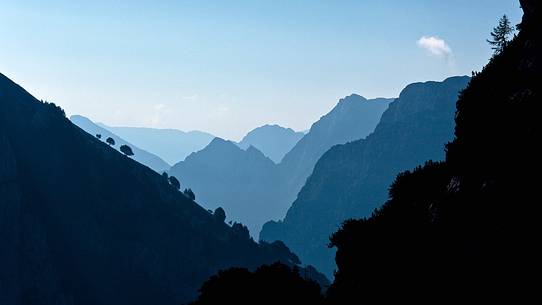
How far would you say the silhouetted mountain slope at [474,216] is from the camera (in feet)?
94.7

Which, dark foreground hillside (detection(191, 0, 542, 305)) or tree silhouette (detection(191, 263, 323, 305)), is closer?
dark foreground hillside (detection(191, 0, 542, 305))

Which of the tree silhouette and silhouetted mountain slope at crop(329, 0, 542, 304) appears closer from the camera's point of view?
silhouetted mountain slope at crop(329, 0, 542, 304)

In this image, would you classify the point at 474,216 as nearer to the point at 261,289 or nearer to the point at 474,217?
the point at 474,217

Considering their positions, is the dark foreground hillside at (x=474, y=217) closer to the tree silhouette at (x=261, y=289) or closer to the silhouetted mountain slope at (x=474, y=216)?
the silhouetted mountain slope at (x=474, y=216)

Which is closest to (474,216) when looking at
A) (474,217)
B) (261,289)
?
(474,217)

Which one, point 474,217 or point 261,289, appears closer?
point 474,217

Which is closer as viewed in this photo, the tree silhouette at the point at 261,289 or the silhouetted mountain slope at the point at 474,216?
the silhouetted mountain slope at the point at 474,216

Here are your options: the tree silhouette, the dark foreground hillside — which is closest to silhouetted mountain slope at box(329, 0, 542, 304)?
the dark foreground hillside

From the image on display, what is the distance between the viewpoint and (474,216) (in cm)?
3225

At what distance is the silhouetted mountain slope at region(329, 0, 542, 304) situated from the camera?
28875mm

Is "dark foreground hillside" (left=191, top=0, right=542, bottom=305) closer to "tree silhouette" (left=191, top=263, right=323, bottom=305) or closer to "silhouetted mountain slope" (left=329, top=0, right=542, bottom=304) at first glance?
"silhouetted mountain slope" (left=329, top=0, right=542, bottom=304)

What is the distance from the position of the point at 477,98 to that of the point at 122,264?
179772 mm

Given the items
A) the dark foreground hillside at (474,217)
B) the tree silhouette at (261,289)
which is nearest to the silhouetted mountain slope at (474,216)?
the dark foreground hillside at (474,217)

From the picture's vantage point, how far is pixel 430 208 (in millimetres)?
37594
